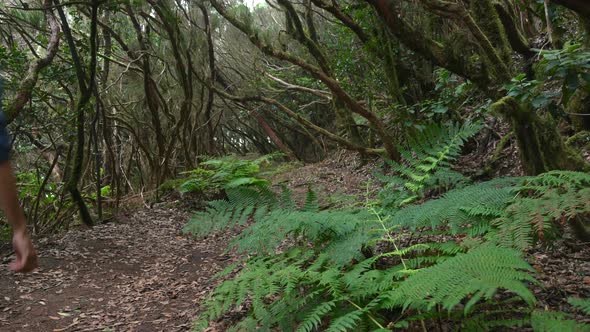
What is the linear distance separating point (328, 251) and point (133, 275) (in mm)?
3120

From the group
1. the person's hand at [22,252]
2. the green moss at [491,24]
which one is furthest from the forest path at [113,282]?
the green moss at [491,24]

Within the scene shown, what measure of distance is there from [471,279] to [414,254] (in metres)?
0.99

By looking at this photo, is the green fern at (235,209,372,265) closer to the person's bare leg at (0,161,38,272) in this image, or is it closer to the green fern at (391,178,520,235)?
the green fern at (391,178,520,235)

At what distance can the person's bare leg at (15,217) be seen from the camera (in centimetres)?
164

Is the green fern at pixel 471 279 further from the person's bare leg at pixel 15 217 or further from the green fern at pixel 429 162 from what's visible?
the person's bare leg at pixel 15 217

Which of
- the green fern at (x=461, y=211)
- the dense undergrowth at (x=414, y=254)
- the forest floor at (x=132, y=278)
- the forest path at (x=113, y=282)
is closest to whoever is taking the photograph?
the dense undergrowth at (x=414, y=254)

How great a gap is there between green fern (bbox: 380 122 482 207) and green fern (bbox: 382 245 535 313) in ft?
2.66

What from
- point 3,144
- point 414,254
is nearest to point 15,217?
point 3,144

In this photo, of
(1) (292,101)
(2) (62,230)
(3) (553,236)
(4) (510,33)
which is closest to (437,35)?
(4) (510,33)

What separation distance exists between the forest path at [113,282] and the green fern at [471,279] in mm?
1454

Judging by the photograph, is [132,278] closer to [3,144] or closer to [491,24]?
[3,144]

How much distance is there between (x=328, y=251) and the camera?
2.21 m

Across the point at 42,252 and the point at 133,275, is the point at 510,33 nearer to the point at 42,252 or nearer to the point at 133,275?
the point at 133,275

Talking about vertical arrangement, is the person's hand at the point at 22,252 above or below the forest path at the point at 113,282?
above
